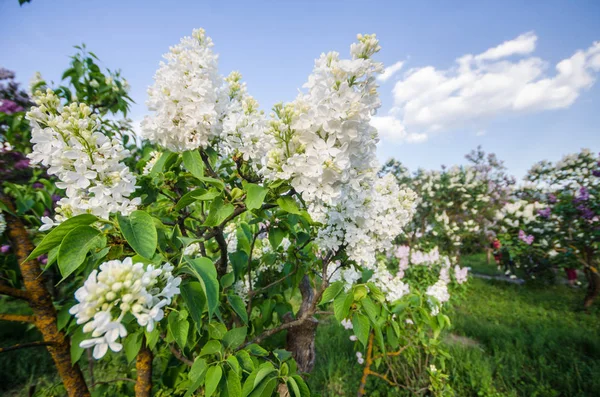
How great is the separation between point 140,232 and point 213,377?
62 centimetres

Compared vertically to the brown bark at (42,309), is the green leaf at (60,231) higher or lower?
higher

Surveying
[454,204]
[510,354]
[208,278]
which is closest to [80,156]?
[208,278]

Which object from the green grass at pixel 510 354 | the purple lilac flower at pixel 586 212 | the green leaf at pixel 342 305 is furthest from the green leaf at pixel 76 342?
the purple lilac flower at pixel 586 212

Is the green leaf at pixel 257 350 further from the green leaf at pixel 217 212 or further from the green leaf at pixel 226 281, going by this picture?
the green leaf at pixel 217 212

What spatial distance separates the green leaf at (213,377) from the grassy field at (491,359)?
1674 mm

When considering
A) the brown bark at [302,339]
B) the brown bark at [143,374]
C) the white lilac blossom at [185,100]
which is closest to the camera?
the white lilac blossom at [185,100]

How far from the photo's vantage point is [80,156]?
870 millimetres

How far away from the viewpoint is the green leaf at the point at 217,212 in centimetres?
107

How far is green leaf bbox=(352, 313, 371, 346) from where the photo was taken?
121 cm

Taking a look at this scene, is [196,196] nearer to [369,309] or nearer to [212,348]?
[212,348]

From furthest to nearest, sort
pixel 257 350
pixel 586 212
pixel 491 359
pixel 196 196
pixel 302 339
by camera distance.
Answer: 1. pixel 586 212
2. pixel 491 359
3. pixel 302 339
4. pixel 257 350
5. pixel 196 196

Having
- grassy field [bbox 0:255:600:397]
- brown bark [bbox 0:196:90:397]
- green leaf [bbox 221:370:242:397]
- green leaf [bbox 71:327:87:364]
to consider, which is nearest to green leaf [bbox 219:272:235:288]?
green leaf [bbox 221:370:242:397]

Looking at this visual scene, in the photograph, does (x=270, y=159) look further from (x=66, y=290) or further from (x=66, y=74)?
(x=66, y=290)

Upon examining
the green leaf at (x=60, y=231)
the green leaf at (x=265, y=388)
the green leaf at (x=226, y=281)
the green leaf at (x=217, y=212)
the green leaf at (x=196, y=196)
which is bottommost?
the green leaf at (x=265, y=388)
